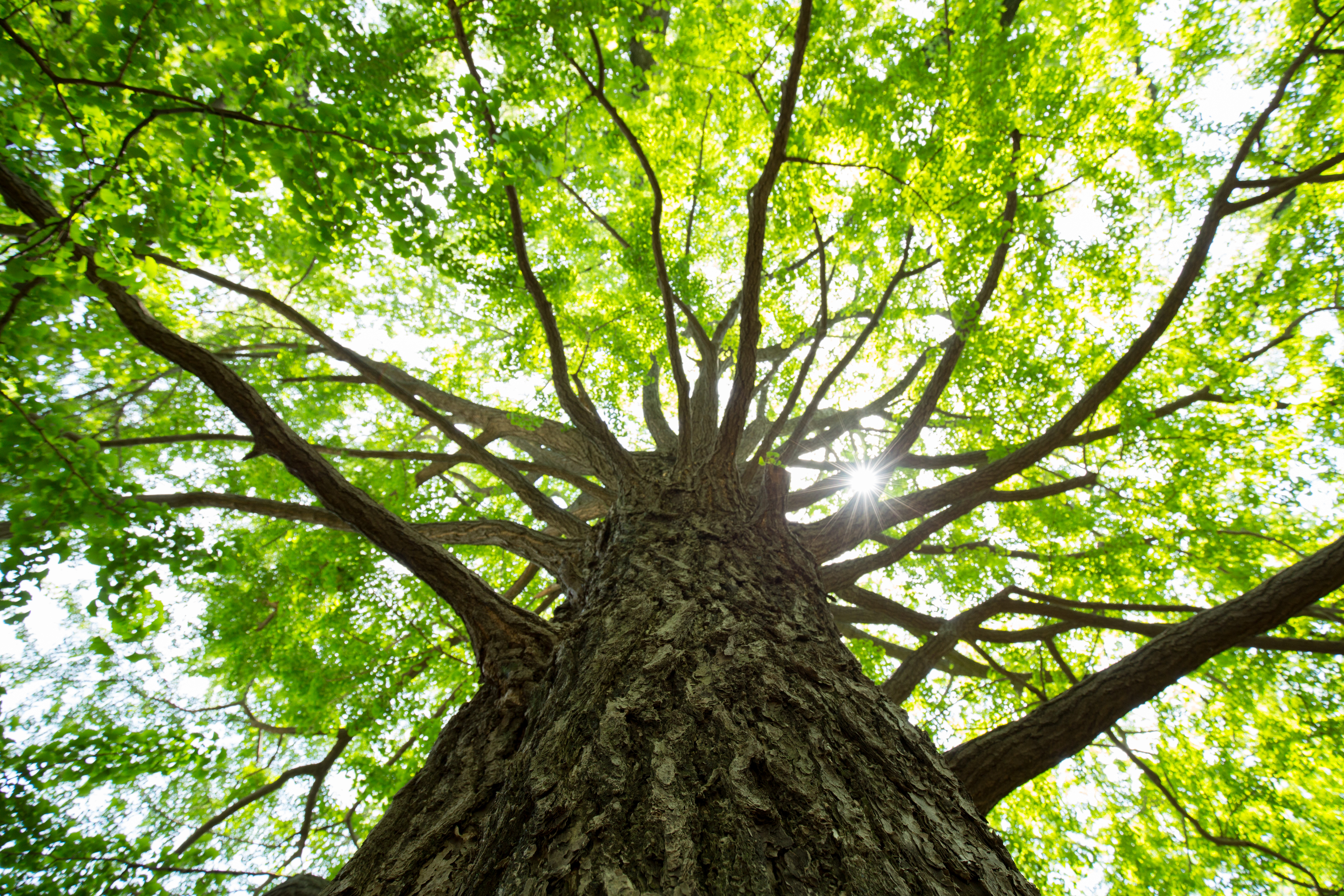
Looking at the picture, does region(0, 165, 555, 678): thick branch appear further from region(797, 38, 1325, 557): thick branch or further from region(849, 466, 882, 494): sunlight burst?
region(849, 466, 882, 494): sunlight burst

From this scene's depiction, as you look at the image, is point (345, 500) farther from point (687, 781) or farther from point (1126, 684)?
point (1126, 684)

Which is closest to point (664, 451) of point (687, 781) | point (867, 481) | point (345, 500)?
point (867, 481)

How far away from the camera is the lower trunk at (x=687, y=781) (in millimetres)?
1080

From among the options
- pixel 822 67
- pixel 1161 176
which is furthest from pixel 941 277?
pixel 1161 176

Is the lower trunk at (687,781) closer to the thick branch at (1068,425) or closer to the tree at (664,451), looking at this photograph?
the tree at (664,451)

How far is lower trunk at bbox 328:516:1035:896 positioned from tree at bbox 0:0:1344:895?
13 millimetres

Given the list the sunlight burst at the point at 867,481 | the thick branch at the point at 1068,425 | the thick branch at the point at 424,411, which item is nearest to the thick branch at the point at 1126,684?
the thick branch at the point at 1068,425

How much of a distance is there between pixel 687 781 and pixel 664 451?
4.56 meters

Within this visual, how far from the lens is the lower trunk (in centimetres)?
108

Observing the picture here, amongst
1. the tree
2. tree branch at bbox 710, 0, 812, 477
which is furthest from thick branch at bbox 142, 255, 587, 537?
tree branch at bbox 710, 0, 812, 477

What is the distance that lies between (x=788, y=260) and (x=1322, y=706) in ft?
21.5

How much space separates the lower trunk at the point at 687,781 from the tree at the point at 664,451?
13 millimetres

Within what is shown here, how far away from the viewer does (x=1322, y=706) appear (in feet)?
14.2

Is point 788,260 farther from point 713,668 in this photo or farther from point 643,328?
point 713,668
